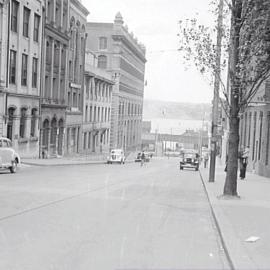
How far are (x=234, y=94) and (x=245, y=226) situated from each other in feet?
20.1

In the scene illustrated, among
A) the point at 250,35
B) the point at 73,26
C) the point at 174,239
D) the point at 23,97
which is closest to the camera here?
the point at 174,239

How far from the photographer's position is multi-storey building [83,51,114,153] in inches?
2746

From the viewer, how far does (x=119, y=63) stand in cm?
8919

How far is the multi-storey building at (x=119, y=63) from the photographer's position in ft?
291

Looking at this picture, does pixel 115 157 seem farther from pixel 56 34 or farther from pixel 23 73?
pixel 23 73

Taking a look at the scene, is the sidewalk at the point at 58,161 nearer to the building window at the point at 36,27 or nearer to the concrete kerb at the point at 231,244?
the building window at the point at 36,27

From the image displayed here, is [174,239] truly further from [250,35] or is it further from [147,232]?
[250,35]

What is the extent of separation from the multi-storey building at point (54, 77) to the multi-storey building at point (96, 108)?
10943 mm

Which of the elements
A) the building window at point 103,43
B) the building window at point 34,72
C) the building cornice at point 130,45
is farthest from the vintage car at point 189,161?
the building window at point 103,43

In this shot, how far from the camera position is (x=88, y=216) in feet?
41.5

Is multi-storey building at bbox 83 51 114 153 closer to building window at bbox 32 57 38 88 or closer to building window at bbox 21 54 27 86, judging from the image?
building window at bbox 32 57 38 88

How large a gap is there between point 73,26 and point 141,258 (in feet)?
180

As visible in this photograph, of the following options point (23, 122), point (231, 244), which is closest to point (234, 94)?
point (231, 244)

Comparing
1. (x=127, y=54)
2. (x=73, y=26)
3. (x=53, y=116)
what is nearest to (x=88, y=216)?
(x=53, y=116)
